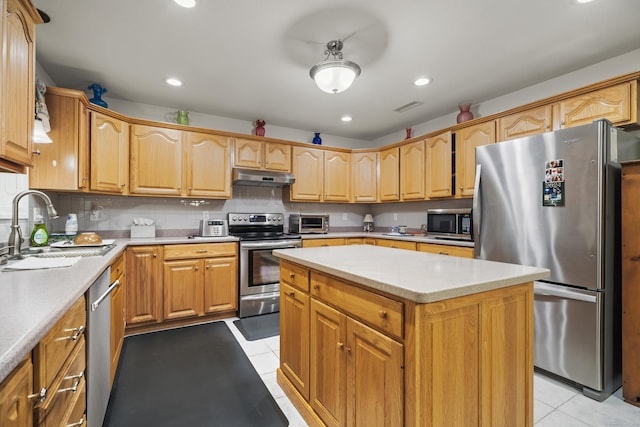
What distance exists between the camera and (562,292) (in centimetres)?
207

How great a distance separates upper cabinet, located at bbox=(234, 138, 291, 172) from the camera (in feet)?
12.3

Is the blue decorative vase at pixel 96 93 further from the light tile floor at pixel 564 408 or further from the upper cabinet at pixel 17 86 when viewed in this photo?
the light tile floor at pixel 564 408

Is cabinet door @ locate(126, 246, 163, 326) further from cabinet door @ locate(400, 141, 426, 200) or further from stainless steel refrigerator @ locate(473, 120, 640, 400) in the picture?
stainless steel refrigerator @ locate(473, 120, 640, 400)

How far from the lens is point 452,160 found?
3.44 m

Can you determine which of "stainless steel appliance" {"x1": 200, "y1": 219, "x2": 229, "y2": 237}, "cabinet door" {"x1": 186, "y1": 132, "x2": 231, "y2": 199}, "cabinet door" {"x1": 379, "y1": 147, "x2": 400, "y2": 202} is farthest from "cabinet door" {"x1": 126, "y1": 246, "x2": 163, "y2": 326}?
"cabinet door" {"x1": 379, "y1": 147, "x2": 400, "y2": 202}

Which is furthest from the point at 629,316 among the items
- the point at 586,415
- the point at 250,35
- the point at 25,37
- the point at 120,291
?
the point at 25,37

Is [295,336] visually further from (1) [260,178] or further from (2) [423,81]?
(2) [423,81]

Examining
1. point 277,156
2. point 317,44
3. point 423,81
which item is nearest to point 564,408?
point 423,81

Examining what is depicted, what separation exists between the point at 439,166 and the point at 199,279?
9.76 feet

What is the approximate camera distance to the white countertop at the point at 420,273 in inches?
41.4

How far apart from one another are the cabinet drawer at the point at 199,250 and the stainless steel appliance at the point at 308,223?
3.51 ft

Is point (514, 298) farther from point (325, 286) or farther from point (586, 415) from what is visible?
point (586, 415)

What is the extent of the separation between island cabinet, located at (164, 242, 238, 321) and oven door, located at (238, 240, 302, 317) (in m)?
0.10

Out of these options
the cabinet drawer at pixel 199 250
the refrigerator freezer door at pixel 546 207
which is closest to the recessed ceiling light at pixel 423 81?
the refrigerator freezer door at pixel 546 207
